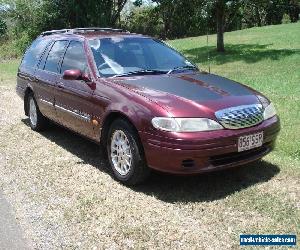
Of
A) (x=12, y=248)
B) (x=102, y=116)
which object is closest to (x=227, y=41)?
(x=102, y=116)

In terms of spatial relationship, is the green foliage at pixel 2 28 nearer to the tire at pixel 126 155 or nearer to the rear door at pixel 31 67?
the rear door at pixel 31 67

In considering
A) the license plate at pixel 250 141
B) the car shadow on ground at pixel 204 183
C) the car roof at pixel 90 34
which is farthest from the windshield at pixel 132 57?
the license plate at pixel 250 141

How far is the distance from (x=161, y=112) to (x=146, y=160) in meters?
0.57

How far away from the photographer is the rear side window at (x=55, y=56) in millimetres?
6984

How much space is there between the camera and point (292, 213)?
4461 millimetres

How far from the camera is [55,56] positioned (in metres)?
7.16

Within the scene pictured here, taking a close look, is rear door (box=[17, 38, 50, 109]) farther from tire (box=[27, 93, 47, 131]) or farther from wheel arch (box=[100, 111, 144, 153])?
wheel arch (box=[100, 111, 144, 153])

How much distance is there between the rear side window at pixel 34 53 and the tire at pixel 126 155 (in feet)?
9.54

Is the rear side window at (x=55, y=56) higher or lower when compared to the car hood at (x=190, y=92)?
higher

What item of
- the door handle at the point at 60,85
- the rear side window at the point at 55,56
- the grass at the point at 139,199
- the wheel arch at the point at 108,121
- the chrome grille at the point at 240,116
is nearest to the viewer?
the grass at the point at 139,199

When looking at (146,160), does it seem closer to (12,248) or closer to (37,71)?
(12,248)

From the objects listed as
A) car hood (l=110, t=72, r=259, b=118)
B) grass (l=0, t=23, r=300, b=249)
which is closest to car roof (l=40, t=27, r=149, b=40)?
car hood (l=110, t=72, r=259, b=118)

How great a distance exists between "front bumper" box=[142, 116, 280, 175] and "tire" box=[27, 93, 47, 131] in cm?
352

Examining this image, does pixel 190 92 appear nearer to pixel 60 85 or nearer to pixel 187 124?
pixel 187 124
